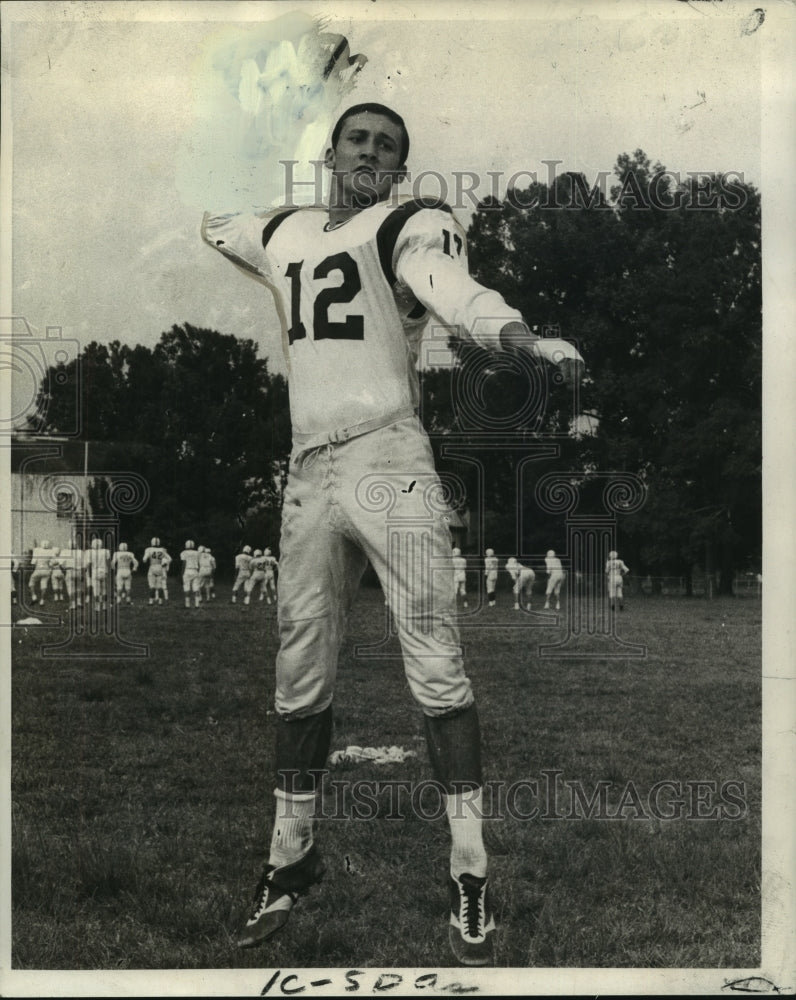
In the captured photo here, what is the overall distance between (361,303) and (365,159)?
650mm

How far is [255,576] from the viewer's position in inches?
152

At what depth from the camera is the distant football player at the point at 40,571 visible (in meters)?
3.85

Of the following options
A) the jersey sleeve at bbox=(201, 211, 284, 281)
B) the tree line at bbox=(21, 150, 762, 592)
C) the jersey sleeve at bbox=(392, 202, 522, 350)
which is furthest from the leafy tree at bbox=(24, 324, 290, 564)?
the jersey sleeve at bbox=(392, 202, 522, 350)

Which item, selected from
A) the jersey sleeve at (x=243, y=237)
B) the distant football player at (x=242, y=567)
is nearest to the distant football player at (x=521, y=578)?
the distant football player at (x=242, y=567)

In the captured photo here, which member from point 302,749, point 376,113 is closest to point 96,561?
point 302,749

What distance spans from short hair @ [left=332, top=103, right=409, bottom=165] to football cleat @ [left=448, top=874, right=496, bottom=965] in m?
2.79

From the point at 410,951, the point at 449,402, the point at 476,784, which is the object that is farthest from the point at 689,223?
the point at 410,951

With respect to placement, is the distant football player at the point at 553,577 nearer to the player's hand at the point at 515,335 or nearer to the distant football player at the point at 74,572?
the player's hand at the point at 515,335

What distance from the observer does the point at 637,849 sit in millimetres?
3625

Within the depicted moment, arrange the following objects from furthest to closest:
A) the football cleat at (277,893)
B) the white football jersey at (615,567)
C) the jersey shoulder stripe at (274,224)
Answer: the white football jersey at (615,567)
the jersey shoulder stripe at (274,224)
the football cleat at (277,893)

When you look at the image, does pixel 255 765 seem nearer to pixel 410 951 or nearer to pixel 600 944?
pixel 410 951

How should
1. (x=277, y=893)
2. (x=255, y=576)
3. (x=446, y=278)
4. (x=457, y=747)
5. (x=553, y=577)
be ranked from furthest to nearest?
1. (x=553, y=577)
2. (x=255, y=576)
3. (x=277, y=893)
4. (x=457, y=747)
5. (x=446, y=278)

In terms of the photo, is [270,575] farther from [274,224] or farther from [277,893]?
[274,224]

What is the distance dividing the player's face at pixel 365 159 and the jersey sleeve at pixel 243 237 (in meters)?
0.30
